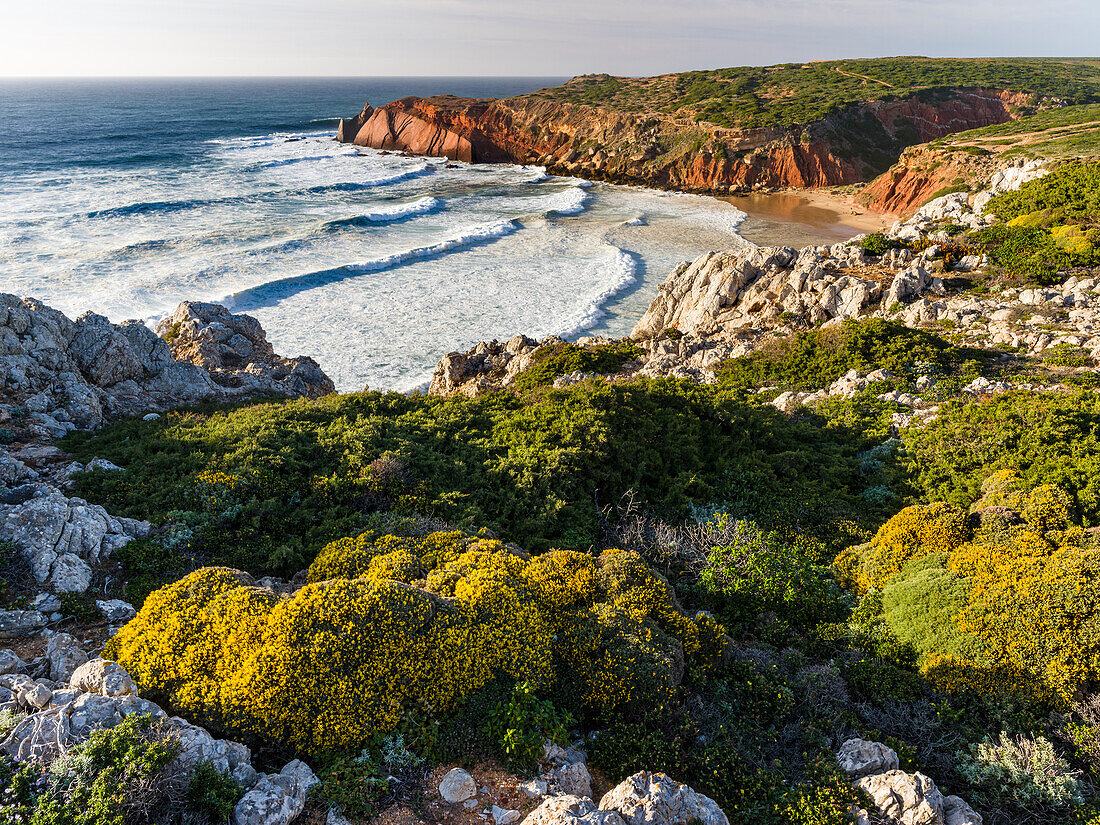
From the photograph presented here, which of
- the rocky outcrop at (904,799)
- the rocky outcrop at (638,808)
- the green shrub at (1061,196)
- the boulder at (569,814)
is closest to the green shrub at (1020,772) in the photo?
the rocky outcrop at (904,799)

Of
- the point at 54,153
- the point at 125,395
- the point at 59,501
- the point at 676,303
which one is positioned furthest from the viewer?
the point at 54,153

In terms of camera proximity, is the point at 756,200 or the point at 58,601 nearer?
the point at 58,601

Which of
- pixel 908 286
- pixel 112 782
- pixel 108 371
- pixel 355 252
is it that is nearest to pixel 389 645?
pixel 112 782

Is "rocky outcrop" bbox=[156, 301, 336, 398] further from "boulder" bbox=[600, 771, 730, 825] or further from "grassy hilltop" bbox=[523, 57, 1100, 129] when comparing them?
"grassy hilltop" bbox=[523, 57, 1100, 129]

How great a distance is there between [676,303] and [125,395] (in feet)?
63.7

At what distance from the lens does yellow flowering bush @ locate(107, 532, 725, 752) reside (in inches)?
210

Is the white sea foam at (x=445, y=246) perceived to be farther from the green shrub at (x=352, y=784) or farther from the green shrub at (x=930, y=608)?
the green shrub at (x=352, y=784)

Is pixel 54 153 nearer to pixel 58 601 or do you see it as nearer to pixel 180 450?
pixel 180 450

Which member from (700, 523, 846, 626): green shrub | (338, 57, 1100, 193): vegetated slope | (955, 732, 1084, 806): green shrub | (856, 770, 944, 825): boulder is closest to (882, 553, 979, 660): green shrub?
(700, 523, 846, 626): green shrub

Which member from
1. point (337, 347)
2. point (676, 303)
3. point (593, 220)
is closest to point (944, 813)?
point (676, 303)

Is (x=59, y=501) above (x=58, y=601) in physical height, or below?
above

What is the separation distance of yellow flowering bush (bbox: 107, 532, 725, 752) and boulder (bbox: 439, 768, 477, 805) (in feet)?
2.05

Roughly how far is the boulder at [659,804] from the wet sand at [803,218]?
41737mm

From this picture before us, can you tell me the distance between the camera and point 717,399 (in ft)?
45.3
